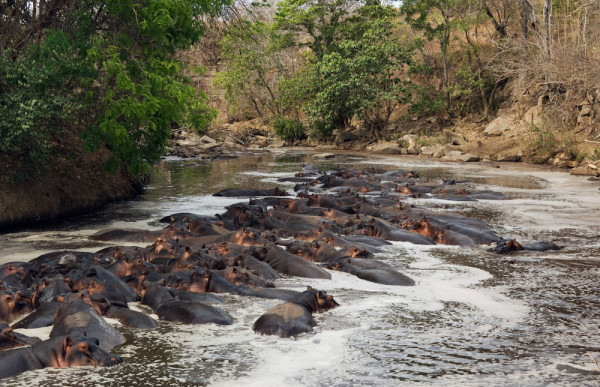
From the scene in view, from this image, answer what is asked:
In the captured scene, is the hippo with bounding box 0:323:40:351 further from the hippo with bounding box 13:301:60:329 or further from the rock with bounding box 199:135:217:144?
the rock with bounding box 199:135:217:144

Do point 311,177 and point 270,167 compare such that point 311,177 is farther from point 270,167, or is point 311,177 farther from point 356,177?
point 270,167

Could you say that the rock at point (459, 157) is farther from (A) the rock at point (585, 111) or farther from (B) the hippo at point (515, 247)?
(B) the hippo at point (515, 247)

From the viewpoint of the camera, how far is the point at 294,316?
7.25 meters

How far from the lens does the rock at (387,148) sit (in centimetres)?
Result: 3662

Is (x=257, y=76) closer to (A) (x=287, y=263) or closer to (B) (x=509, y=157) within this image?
(B) (x=509, y=157)

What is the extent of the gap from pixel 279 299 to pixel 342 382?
2556 mm

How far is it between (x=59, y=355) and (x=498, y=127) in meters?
30.0

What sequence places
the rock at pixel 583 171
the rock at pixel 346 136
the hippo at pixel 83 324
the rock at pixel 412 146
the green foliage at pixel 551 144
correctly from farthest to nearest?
the rock at pixel 346 136, the rock at pixel 412 146, the green foliage at pixel 551 144, the rock at pixel 583 171, the hippo at pixel 83 324

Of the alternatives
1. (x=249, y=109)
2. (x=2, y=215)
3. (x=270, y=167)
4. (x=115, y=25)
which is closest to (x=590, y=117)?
(x=270, y=167)

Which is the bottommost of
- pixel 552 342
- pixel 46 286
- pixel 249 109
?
pixel 552 342

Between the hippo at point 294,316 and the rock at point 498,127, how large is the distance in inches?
1069

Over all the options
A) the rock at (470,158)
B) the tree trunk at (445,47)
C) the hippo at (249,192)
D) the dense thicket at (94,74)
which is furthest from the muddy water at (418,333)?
the tree trunk at (445,47)

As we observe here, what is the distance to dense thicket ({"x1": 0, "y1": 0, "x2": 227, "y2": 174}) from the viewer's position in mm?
12438

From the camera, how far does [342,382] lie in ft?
19.2
